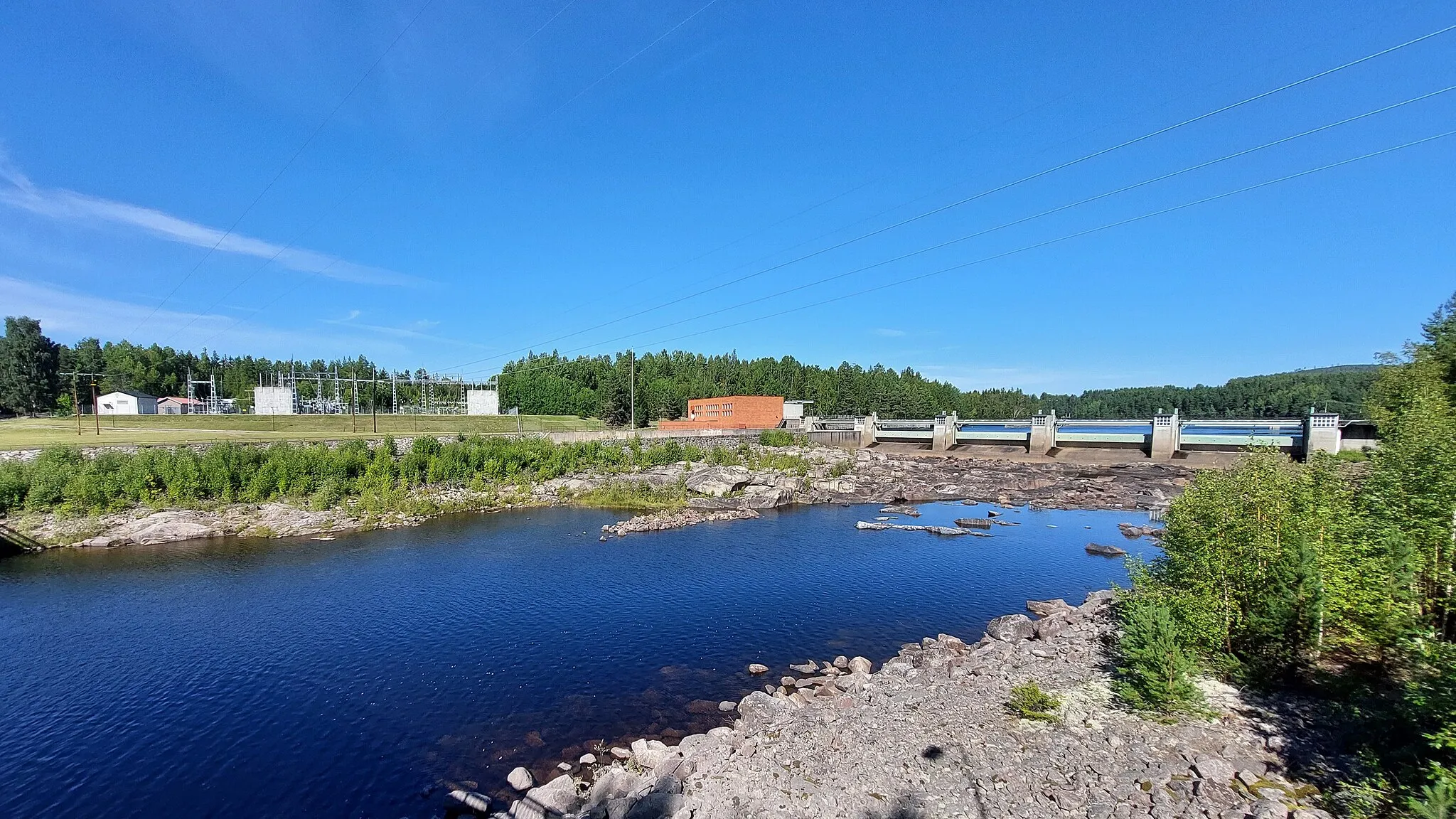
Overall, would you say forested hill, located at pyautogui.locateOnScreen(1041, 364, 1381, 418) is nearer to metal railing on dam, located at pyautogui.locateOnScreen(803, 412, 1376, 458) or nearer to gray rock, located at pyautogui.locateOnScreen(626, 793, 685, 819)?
metal railing on dam, located at pyautogui.locateOnScreen(803, 412, 1376, 458)

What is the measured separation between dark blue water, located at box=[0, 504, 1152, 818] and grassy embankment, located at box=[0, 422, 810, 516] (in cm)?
799

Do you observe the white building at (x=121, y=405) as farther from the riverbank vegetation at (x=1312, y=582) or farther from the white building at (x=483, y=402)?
the riverbank vegetation at (x=1312, y=582)

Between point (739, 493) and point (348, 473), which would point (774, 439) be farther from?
point (348, 473)

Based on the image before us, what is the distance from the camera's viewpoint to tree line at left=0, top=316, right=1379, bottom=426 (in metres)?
94.6

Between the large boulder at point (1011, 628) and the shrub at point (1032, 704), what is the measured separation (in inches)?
222

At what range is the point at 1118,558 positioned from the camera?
101 ft

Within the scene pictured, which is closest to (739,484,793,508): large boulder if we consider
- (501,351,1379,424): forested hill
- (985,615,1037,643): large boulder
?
(985,615,1037,643): large boulder

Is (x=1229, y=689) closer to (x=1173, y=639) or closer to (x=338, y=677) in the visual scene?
(x=1173, y=639)

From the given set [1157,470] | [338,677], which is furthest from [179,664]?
[1157,470]

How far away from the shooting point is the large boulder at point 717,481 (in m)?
49.8

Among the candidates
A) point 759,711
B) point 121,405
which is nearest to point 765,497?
point 759,711

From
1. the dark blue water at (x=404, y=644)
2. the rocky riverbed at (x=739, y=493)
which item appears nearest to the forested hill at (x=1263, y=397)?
the rocky riverbed at (x=739, y=493)

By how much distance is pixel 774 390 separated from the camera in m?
131

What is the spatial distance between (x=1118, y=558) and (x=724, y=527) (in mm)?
22627
